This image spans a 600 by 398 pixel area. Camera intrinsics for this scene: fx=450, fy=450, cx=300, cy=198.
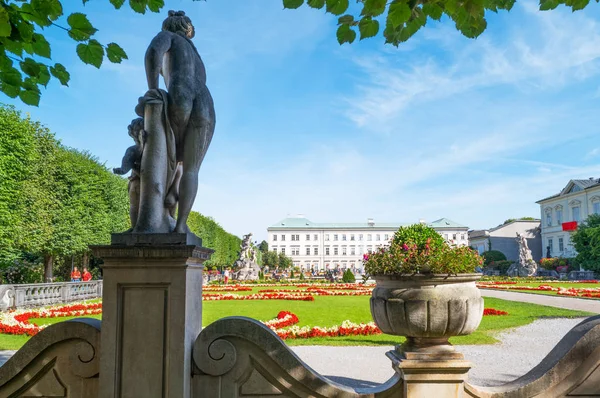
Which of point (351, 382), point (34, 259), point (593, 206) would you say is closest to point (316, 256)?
point (593, 206)

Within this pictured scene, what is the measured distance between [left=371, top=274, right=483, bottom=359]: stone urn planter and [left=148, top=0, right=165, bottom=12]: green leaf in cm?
277

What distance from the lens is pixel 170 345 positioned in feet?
9.11

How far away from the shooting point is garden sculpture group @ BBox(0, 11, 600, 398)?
2789mm

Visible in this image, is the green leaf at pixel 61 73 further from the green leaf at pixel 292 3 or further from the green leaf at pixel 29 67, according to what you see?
the green leaf at pixel 292 3

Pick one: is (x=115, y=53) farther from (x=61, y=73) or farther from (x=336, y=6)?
(x=336, y=6)

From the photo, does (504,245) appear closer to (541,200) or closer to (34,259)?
(541,200)

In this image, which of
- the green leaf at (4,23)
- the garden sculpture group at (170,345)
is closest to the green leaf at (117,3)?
the garden sculpture group at (170,345)

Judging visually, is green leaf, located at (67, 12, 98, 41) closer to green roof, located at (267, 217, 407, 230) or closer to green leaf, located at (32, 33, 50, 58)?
green leaf, located at (32, 33, 50, 58)

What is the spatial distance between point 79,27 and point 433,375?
333cm

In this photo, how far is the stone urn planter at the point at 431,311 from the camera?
2.95 meters

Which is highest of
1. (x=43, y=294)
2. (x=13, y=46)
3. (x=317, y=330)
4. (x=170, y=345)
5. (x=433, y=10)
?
(x=433, y=10)

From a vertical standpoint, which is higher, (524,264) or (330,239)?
(330,239)

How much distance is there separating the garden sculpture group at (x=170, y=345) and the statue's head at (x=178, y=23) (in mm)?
274

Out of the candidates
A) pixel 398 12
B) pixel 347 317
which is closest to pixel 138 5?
pixel 398 12
